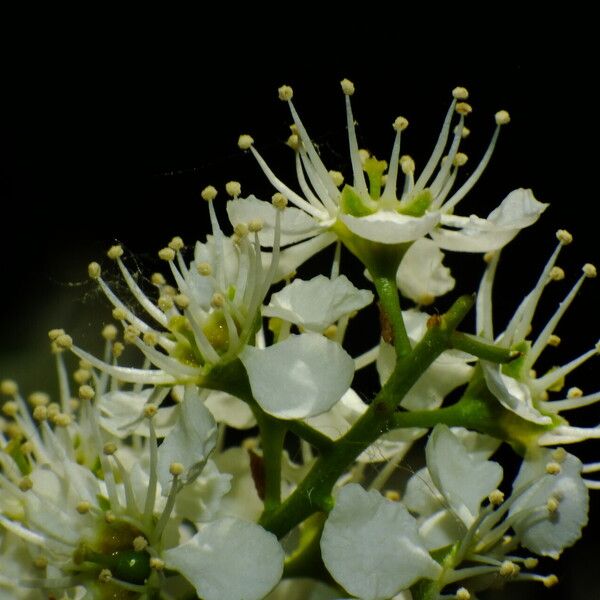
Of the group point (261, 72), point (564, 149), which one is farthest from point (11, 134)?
point (564, 149)

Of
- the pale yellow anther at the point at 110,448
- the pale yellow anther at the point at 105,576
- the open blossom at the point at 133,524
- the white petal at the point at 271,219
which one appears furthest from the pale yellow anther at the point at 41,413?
the white petal at the point at 271,219

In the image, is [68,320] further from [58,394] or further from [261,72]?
[261,72]

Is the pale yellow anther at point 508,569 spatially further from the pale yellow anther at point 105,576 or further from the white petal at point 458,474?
the pale yellow anther at point 105,576

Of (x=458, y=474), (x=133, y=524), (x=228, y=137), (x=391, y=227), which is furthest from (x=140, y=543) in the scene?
(x=228, y=137)

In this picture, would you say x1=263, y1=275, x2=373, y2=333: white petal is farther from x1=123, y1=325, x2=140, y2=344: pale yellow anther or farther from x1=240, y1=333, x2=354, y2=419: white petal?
x1=123, y1=325, x2=140, y2=344: pale yellow anther

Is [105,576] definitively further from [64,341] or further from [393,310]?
[393,310]
